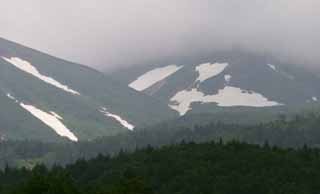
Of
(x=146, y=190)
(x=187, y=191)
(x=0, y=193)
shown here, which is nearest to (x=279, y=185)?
(x=187, y=191)

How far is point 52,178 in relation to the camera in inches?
4459

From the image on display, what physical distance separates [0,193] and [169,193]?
4416 cm

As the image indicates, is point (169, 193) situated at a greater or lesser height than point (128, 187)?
greater

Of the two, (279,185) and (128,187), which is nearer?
(128,187)

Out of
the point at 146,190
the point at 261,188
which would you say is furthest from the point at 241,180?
the point at 146,190

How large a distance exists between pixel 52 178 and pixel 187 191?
7954 cm

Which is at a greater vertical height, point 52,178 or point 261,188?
point 261,188

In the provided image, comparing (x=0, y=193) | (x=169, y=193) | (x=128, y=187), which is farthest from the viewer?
(x=169, y=193)

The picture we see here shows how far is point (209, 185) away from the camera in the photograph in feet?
642

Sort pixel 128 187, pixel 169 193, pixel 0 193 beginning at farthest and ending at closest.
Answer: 1. pixel 169 193
2. pixel 0 193
3. pixel 128 187

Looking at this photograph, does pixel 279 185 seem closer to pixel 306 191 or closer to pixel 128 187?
pixel 306 191

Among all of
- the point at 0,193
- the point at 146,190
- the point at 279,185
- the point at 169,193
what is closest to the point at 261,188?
the point at 279,185

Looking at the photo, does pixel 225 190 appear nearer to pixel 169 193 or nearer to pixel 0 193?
pixel 169 193

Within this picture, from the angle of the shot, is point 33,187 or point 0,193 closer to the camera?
point 33,187
